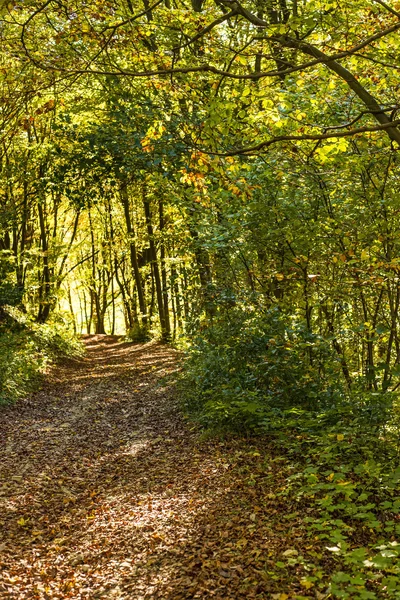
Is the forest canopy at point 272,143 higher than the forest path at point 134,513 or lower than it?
higher

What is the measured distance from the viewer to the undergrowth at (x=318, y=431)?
13.5 ft

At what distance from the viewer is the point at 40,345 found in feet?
57.0

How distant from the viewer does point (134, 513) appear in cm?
579

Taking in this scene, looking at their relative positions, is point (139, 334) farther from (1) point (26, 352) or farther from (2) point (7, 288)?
(1) point (26, 352)

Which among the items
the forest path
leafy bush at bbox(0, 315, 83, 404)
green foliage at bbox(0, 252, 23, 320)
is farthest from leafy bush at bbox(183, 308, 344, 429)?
green foliage at bbox(0, 252, 23, 320)

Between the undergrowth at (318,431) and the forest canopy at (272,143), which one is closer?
the undergrowth at (318,431)

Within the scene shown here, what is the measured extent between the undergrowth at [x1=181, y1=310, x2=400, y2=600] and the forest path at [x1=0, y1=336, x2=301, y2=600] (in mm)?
333

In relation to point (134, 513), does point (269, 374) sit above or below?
above

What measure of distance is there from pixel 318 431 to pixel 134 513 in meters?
2.35

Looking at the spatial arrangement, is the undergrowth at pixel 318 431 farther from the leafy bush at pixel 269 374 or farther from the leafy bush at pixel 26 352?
the leafy bush at pixel 26 352

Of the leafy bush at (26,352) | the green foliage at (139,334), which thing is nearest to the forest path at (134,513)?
the leafy bush at (26,352)

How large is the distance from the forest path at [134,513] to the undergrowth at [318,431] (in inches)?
13.1

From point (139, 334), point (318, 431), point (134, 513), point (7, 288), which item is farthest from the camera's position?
point (139, 334)

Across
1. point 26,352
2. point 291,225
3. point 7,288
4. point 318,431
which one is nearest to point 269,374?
point 318,431
